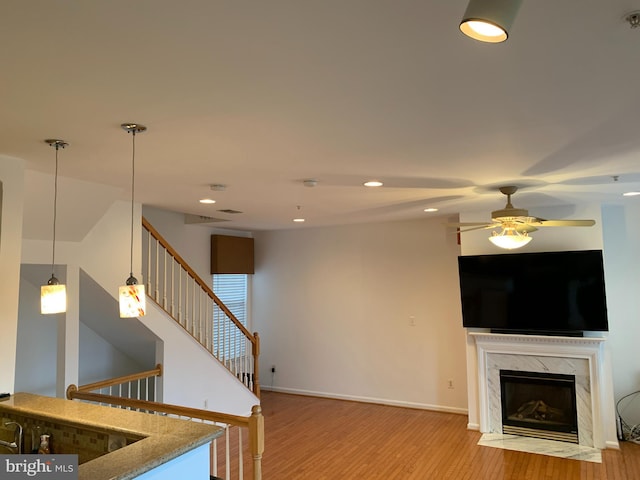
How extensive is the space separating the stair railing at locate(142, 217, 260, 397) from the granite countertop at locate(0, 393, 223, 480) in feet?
6.76

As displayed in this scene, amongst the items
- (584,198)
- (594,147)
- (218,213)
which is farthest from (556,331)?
(218,213)

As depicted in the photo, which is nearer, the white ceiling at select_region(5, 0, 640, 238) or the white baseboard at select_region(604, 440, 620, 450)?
the white ceiling at select_region(5, 0, 640, 238)

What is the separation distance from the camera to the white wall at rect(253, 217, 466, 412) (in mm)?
6090

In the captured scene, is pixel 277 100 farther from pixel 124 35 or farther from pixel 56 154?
pixel 56 154

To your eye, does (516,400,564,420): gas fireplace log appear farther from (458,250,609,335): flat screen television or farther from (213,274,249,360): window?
(213,274,249,360): window

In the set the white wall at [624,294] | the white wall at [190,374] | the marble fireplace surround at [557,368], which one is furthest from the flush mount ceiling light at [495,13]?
Result: the white wall at [624,294]

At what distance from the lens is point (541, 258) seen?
4961mm

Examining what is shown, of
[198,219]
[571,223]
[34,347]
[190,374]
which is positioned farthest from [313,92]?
[198,219]

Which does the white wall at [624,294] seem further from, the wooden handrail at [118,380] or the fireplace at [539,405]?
the wooden handrail at [118,380]

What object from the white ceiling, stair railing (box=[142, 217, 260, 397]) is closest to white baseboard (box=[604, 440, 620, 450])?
the white ceiling

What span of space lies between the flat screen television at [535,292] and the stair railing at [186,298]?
288cm

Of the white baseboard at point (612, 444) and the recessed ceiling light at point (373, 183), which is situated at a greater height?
the recessed ceiling light at point (373, 183)

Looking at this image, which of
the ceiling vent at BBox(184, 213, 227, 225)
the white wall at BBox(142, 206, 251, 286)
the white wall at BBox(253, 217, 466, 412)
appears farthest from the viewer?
the white wall at BBox(253, 217, 466, 412)

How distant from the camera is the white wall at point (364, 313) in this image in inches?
240
